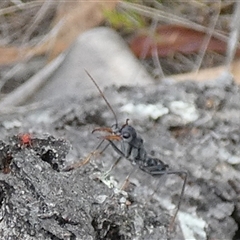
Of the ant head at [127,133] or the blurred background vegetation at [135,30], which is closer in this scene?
the ant head at [127,133]

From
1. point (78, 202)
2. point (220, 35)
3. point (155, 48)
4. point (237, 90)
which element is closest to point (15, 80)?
point (155, 48)

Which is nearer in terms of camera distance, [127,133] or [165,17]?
[127,133]

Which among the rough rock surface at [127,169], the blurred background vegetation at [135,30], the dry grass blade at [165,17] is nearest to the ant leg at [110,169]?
the rough rock surface at [127,169]

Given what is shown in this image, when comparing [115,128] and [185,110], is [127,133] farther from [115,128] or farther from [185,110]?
[185,110]

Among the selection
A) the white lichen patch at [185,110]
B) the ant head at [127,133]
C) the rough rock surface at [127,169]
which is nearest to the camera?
the rough rock surface at [127,169]

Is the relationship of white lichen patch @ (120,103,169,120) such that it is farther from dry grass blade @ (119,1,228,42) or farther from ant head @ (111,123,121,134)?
dry grass blade @ (119,1,228,42)

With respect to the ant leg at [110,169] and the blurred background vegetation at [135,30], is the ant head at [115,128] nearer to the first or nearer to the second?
the ant leg at [110,169]

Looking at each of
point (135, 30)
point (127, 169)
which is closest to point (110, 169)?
point (127, 169)

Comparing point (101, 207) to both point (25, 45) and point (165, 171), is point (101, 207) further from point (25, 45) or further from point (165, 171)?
point (25, 45)
